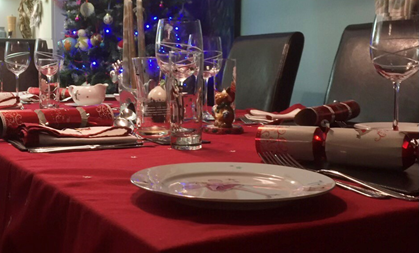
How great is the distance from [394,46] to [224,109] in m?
0.44

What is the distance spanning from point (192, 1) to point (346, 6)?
1.91 meters

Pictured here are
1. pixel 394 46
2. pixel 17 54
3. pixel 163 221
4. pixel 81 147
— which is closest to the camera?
pixel 163 221

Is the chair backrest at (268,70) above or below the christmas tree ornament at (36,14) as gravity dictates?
below

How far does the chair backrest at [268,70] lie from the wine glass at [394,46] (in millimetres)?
1061

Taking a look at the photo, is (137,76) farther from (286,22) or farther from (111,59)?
(111,59)

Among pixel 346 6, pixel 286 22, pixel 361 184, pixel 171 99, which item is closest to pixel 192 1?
pixel 286 22

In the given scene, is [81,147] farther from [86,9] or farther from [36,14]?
[36,14]

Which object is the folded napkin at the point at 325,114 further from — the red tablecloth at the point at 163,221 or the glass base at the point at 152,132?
the red tablecloth at the point at 163,221

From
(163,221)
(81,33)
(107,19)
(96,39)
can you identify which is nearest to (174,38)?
(163,221)

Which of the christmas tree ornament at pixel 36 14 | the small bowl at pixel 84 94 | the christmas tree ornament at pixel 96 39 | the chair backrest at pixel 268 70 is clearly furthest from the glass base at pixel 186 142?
the christmas tree ornament at pixel 36 14

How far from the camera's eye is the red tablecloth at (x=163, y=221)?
0.45 meters

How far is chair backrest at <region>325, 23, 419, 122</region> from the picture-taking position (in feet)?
5.02

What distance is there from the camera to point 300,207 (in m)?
0.54

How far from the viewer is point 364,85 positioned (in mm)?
1667
